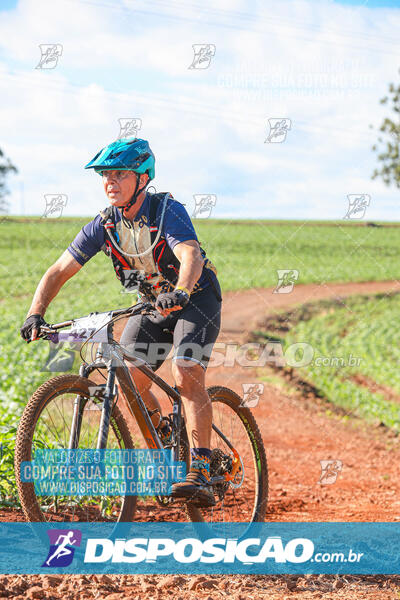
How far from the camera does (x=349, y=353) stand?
15.4 metres

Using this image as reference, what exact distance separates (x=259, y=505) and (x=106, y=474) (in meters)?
1.54

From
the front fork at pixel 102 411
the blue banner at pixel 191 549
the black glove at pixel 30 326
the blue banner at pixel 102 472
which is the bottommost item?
the blue banner at pixel 191 549

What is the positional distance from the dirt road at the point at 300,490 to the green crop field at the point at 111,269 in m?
1.10

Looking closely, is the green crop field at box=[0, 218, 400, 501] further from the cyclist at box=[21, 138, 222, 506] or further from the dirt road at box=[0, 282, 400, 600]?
the cyclist at box=[21, 138, 222, 506]

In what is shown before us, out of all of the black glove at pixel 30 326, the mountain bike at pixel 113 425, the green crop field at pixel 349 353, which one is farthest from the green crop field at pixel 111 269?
the black glove at pixel 30 326

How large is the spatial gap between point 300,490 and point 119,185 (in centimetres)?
419

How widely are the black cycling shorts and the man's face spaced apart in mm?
774

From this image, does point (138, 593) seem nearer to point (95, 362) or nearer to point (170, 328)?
point (95, 362)

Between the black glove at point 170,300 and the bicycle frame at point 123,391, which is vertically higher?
the black glove at point 170,300

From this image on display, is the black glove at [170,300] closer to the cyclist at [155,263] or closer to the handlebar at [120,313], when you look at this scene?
the handlebar at [120,313]

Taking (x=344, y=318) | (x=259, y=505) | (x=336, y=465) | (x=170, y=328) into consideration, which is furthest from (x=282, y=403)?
(x=344, y=318)

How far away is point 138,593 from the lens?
11.9ft

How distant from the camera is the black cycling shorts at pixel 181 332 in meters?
4.17

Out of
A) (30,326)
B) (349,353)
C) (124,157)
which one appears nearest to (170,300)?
(30,326)
